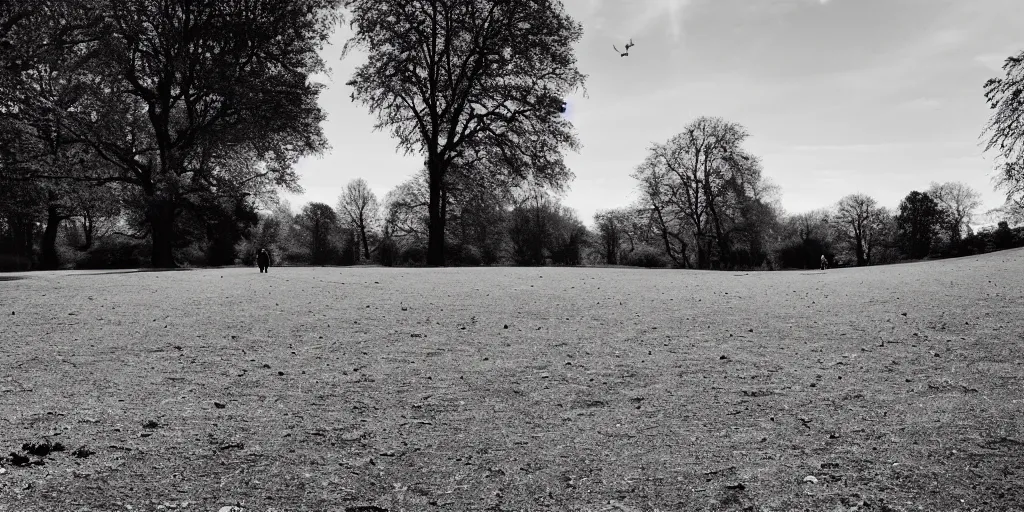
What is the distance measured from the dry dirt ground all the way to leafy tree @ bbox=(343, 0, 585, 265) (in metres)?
20.3

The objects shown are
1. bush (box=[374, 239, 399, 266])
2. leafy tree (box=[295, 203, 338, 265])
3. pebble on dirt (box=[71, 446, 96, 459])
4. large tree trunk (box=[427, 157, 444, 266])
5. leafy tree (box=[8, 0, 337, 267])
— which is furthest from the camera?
leafy tree (box=[295, 203, 338, 265])

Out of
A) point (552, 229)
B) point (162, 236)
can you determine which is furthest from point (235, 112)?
point (552, 229)

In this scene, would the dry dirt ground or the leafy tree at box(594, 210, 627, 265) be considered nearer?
the dry dirt ground

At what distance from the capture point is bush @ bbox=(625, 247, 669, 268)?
4600cm

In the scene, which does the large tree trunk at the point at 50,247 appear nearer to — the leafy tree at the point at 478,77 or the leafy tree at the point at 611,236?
the leafy tree at the point at 478,77

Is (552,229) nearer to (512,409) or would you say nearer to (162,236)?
(162,236)

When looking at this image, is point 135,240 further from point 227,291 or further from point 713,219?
point 713,219

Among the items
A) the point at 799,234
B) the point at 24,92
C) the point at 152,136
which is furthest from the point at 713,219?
the point at 24,92

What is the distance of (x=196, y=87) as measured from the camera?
25.7m

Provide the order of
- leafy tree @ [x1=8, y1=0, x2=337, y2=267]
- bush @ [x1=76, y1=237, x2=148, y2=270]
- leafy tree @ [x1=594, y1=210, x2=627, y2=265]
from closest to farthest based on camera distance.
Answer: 1. leafy tree @ [x1=8, y1=0, x2=337, y2=267]
2. bush @ [x1=76, y1=237, x2=148, y2=270]
3. leafy tree @ [x1=594, y1=210, x2=627, y2=265]

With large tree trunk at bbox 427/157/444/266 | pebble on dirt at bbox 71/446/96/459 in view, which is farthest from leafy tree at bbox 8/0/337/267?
pebble on dirt at bbox 71/446/96/459

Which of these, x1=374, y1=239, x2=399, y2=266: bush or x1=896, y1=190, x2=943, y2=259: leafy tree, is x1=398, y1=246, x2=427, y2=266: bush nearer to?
x1=374, y1=239, x2=399, y2=266: bush

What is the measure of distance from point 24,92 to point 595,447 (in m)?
18.3

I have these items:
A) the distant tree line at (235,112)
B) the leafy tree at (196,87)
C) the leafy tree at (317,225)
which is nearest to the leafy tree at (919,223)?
the distant tree line at (235,112)
